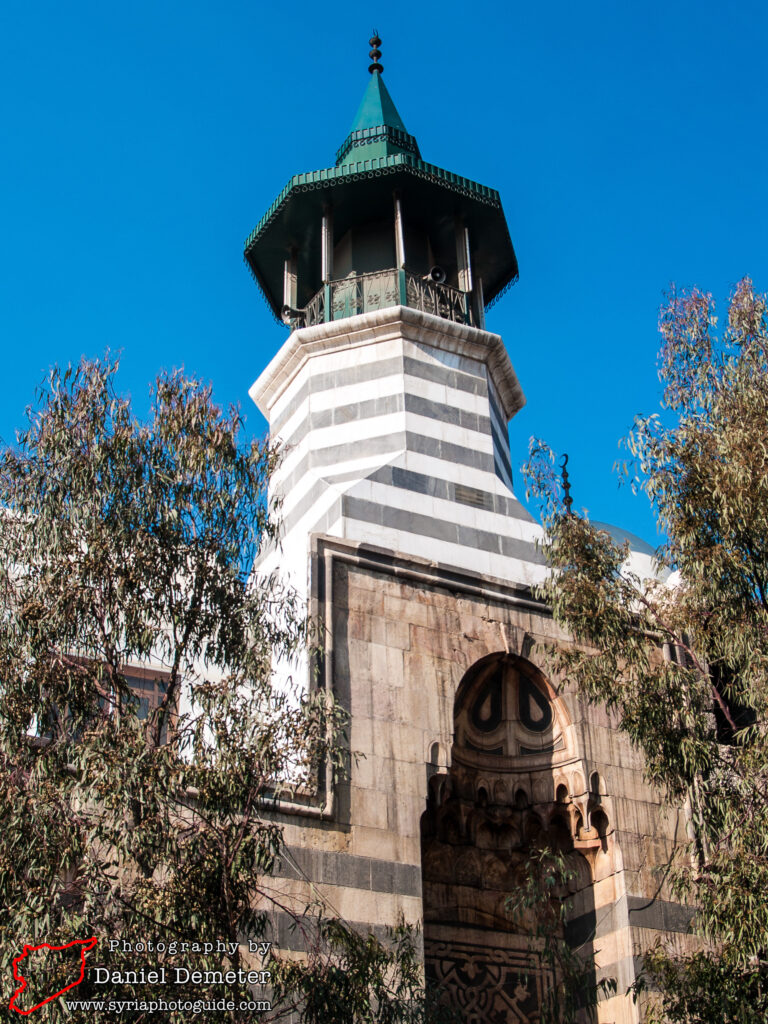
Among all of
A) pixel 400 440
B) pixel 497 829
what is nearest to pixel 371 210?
pixel 400 440

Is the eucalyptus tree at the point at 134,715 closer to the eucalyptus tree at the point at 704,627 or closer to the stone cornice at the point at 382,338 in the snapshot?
the eucalyptus tree at the point at 704,627

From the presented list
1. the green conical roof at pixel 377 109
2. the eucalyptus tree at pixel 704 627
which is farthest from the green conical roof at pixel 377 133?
the eucalyptus tree at pixel 704 627

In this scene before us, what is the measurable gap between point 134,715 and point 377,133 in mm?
11888

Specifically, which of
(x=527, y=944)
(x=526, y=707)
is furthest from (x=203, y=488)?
(x=527, y=944)

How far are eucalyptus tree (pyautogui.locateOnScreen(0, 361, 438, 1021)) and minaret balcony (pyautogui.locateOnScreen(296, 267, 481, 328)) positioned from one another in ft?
20.8

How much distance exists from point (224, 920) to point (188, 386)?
13.5ft

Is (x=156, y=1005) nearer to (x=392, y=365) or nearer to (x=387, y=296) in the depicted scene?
(x=392, y=365)

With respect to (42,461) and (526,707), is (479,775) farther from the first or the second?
(42,461)

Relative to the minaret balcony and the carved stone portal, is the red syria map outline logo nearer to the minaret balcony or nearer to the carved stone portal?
the carved stone portal

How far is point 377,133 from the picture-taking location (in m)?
18.2

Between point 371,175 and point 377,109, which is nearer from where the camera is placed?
point 371,175

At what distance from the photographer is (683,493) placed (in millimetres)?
11109

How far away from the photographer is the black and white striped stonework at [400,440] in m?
13.9

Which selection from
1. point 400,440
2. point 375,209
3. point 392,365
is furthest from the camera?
point 375,209
